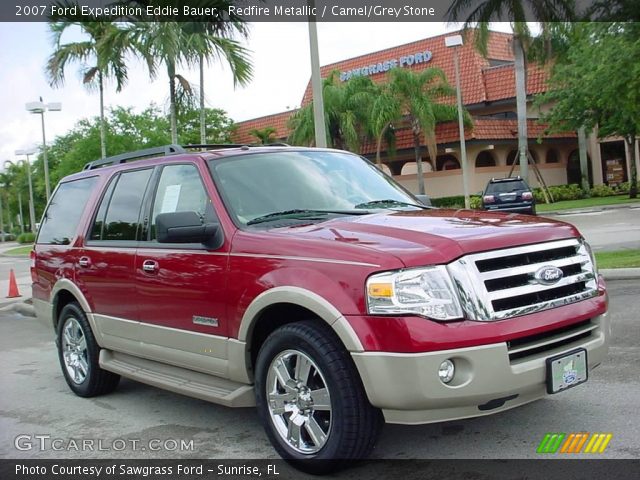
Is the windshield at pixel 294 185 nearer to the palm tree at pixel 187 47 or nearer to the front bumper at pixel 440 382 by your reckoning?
the front bumper at pixel 440 382

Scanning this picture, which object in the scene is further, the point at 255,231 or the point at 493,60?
the point at 493,60

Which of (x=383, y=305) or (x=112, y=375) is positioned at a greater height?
(x=383, y=305)

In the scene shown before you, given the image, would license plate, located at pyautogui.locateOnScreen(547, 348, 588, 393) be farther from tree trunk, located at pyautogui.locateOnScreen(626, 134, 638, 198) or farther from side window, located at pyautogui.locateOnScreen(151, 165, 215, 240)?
tree trunk, located at pyautogui.locateOnScreen(626, 134, 638, 198)

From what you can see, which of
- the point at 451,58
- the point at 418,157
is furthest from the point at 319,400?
the point at 451,58

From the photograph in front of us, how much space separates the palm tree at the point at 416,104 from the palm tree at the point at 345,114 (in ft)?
3.26

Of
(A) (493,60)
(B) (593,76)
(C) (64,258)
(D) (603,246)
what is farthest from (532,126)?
(C) (64,258)

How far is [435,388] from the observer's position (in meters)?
3.65

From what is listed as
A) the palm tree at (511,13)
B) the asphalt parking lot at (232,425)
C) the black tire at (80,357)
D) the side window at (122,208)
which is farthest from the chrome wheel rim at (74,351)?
the palm tree at (511,13)

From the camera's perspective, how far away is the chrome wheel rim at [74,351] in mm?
6473

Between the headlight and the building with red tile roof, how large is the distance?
33.2 m

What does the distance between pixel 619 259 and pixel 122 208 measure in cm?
865

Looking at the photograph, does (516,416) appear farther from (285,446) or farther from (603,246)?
(603,246)

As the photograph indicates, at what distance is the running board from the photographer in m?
4.54

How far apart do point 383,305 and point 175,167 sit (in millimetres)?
2480
